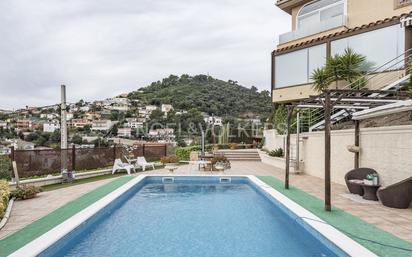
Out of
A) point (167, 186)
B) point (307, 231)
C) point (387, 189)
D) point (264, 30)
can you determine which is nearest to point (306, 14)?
point (264, 30)

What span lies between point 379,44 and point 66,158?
13.6m

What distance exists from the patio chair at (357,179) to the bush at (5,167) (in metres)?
9.75

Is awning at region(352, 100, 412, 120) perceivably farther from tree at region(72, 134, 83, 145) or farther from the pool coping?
tree at region(72, 134, 83, 145)

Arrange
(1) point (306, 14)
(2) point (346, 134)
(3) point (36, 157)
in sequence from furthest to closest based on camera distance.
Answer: (1) point (306, 14) → (3) point (36, 157) → (2) point (346, 134)

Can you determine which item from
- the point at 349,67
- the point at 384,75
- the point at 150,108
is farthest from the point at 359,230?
the point at 150,108

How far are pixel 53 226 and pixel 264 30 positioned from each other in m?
20.2

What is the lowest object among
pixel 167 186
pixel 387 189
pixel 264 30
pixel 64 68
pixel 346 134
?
pixel 167 186

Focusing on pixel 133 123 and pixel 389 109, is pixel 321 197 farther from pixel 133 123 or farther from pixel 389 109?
pixel 133 123

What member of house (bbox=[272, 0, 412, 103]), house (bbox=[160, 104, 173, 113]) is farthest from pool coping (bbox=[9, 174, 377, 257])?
house (bbox=[160, 104, 173, 113])

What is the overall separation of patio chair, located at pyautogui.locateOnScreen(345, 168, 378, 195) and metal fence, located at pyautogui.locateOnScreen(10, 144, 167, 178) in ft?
30.7

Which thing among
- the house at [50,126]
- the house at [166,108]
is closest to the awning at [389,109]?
the house at [50,126]

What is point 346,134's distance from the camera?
409 inches

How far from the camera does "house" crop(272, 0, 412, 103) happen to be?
1385 centimetres

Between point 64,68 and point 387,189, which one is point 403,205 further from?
point 64,68
